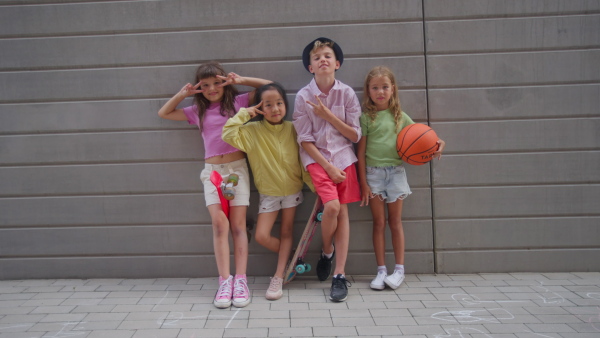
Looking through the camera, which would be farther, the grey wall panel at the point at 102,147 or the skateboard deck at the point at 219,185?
the grey wall panel at the point at 102,147

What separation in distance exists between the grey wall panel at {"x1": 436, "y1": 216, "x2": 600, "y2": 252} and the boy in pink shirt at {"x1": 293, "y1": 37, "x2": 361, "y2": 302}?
98 cm

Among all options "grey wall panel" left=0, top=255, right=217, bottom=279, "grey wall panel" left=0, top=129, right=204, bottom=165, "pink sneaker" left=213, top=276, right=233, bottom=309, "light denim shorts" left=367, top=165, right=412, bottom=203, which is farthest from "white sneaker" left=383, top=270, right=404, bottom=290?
"grey wall panel" left=0, top=129, right=204, bottom=165

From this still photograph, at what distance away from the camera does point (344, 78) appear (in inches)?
153

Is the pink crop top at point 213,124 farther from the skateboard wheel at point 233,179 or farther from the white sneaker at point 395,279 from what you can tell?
the white sneaker at point 395,279

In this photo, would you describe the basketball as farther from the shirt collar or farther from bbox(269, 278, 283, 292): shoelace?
bbox(269, 278, 283, 292): shoelace

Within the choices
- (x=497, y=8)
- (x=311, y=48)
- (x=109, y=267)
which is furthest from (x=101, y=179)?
(x=497, y=8)

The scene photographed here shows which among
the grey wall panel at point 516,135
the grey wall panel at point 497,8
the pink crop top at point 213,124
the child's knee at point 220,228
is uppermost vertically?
the grey wall panel at point 497,8

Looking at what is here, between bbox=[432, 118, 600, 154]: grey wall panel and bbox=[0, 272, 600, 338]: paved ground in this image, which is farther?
bbox=[432, 118, 600, 154]: grey wall panel

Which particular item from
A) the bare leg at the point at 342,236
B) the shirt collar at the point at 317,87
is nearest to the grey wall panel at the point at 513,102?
the shirt collar at the point at 317,87

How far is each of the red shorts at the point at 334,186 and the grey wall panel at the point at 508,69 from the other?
3.75ft

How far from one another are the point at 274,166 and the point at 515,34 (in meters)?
2.42

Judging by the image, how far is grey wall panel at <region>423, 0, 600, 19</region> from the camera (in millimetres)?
3846

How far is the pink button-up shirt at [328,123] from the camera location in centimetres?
357

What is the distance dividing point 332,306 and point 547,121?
8.23ft
